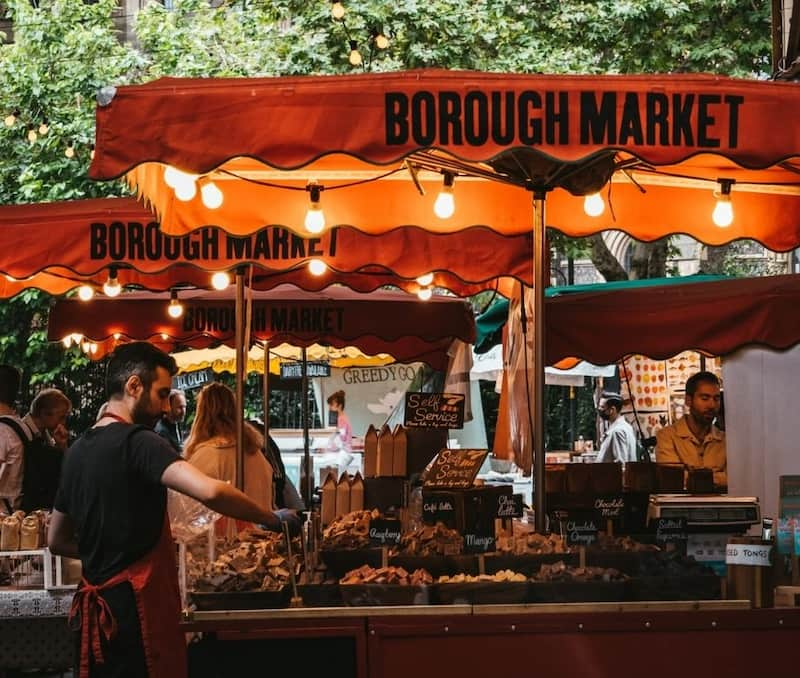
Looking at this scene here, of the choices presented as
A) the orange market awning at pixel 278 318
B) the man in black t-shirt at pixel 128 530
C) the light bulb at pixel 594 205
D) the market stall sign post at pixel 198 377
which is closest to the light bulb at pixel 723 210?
the light bulb at pixel 594 205

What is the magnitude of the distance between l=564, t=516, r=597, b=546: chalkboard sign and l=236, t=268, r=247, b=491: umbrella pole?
92.9 inches

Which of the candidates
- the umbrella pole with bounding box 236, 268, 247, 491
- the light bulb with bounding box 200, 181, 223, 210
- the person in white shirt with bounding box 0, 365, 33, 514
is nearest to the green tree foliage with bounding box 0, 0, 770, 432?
the person in white shirt with bounding box 0, 365, 33, 514

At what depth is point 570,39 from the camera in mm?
20453

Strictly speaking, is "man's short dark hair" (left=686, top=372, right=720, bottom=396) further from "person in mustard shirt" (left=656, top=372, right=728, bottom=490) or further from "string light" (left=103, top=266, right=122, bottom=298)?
"string light" (left=103, top=266, right=122, bottom=298)

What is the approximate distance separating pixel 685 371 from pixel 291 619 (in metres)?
10.8

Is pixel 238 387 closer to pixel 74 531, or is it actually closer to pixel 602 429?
pixel 74 531

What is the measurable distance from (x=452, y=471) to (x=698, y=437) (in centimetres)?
353

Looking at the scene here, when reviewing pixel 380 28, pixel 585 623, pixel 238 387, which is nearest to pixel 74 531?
pixel 585 623

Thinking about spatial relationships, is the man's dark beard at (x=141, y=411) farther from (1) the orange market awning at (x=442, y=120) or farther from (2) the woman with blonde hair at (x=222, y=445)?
(2) the woman with blonde hair at (x=222, y=445)

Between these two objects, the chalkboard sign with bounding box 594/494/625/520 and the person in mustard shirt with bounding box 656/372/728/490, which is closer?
the chalkboard sign with bounding box 594/494/625/520

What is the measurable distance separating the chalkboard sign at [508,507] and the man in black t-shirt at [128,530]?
191 cm

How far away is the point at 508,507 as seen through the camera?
7.00 meters

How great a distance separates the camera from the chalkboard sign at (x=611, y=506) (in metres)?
7.30

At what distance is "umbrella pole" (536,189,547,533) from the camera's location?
7027mm
